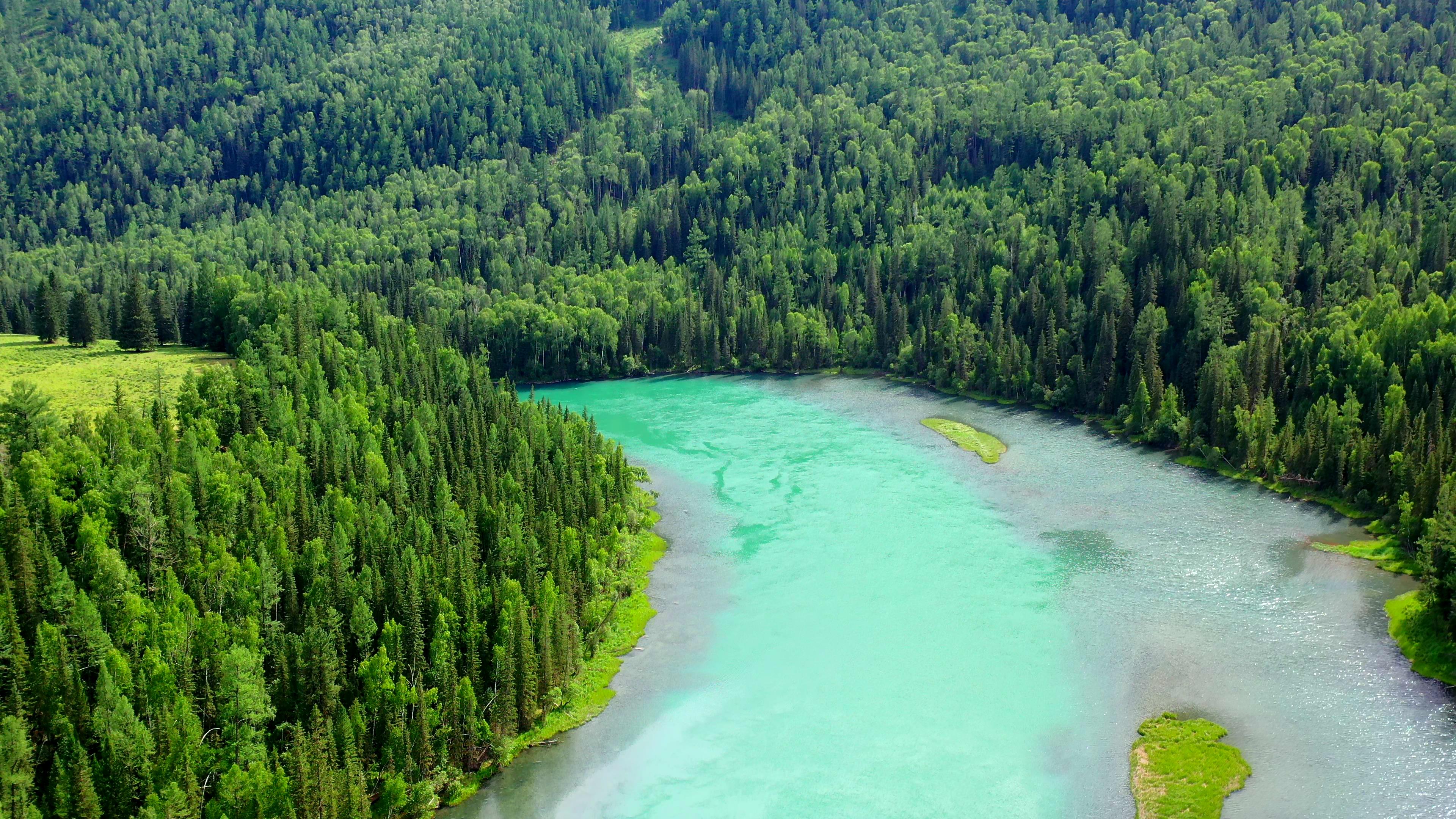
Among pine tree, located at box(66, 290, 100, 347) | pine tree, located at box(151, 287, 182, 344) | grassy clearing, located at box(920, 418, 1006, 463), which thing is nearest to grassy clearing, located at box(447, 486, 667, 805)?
grassy clearing, located at box(920, 418, 1006, 463)

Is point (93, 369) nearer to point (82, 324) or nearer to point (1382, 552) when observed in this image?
point (82, 324)

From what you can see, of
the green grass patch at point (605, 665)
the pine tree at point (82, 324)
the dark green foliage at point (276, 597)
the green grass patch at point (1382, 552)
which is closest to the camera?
the dark green foliage at point (276, 597)

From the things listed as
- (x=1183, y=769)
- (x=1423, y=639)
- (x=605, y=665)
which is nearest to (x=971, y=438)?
(x=1423, y=639)

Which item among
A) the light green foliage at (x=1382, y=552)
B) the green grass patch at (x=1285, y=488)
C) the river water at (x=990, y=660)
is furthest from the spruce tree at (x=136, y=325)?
the light green foliage at (x=1382, y=552)

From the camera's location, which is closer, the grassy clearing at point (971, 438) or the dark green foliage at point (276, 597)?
the dark green foliage at point (276, 597)

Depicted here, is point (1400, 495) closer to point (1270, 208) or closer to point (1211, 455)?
point (1211, 455)

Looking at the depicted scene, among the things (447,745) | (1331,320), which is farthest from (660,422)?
(447,745)

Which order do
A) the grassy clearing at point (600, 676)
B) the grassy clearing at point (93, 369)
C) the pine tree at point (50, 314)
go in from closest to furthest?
the grassy clearing at point (600, 676) → the grassy clearing at point (93, 369) → the pine tree at point (50, 314)

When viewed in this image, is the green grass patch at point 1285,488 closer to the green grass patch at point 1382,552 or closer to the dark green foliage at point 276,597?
the green grass patch at point 1382,552
